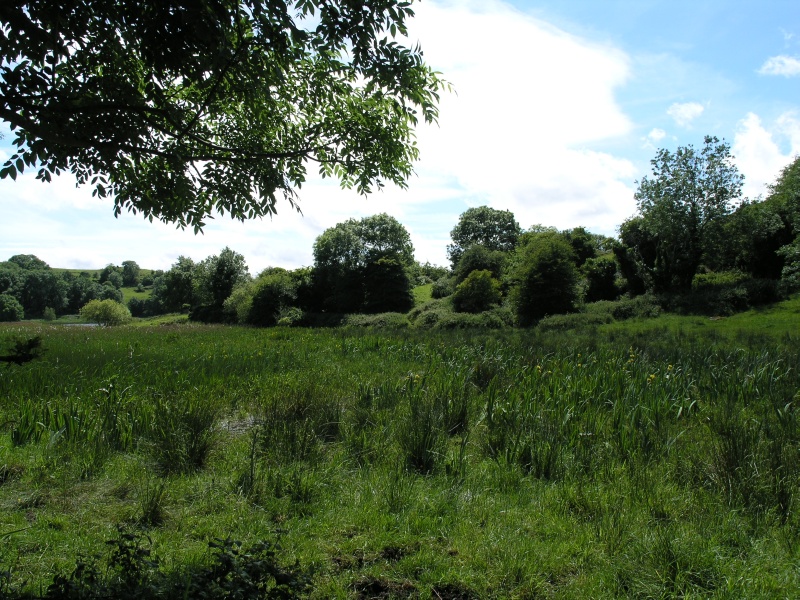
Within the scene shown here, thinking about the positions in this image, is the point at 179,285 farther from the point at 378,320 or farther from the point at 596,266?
the point at 596,266

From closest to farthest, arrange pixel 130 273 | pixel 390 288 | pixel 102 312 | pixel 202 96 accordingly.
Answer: pixel 202 96
pixel 390 288
pixel 102 312
pixel 130 273

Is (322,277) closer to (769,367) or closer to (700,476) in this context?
(769,367)

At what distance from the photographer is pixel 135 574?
8.54 feet

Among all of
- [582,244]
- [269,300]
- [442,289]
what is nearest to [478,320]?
[582,244]

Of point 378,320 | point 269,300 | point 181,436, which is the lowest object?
point 181,436

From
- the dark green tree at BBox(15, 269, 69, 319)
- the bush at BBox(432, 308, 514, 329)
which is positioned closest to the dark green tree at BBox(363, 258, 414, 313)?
the bush at BBox(432, 308, 514, 329)

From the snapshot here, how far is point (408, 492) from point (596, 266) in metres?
35.8

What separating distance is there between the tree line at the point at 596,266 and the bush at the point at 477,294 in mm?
85

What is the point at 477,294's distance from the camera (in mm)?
36531

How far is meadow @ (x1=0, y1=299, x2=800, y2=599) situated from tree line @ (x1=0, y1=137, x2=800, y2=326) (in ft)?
78.5

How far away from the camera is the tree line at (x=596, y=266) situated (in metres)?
29.8

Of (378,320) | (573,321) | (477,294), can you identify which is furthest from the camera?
(378,320)

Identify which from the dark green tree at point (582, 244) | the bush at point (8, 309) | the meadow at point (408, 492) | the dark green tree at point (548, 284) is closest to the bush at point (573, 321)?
the dark green tree at point (548, 284)

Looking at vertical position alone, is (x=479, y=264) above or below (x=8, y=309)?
above
